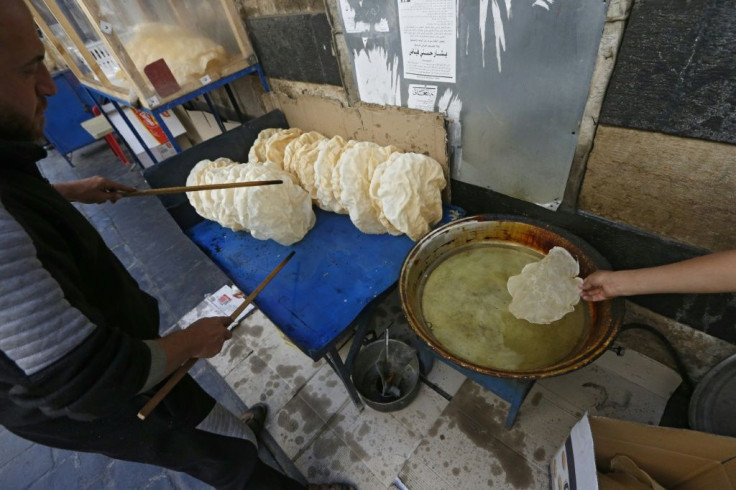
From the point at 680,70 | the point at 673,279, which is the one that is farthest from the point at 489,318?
the point at 680,70

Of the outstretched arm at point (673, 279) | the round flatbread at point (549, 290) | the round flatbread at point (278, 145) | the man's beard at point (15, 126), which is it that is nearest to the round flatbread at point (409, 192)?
the round flatbread at point (549, 290)

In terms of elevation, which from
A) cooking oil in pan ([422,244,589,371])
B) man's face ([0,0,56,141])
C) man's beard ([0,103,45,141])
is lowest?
cooking oil in pan ([422,244,589,371])

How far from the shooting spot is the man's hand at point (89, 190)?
83.1 inches

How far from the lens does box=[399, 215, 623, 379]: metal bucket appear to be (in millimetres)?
1462

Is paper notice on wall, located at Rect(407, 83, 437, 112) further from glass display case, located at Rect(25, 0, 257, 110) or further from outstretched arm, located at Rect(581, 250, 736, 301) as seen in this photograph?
glass display case, located at Rect(25, 0, 257, 110)

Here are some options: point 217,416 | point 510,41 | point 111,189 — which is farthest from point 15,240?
point 510,41

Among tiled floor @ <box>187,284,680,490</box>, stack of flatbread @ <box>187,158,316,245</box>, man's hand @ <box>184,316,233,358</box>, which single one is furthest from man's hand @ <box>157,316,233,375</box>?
tiled floor @ <box>187,284,680,490</box>

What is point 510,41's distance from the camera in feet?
5.57

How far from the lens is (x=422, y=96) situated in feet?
7.55

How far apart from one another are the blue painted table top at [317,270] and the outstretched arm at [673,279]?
3.60 ft

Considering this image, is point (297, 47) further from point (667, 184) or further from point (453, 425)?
point (453, 425)

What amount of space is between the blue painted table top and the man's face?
4.57 feet

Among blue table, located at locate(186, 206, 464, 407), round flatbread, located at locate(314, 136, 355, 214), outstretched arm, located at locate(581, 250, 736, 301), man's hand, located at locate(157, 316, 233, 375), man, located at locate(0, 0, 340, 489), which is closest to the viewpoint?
man, located at locate(0, 0, 340, 489)

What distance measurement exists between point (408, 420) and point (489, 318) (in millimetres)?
1165
